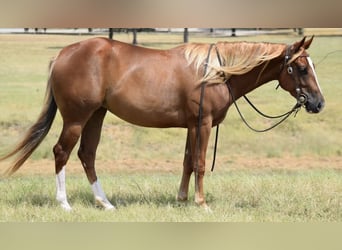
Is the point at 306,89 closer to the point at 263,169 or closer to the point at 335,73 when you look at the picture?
the point at 263,169

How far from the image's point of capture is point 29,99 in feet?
26.6

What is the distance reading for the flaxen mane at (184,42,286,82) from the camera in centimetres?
493

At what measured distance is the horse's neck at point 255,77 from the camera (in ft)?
16.5

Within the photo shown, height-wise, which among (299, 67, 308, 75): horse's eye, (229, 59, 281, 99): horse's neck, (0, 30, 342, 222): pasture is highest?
(299, 67, 308, 75): horse's eye

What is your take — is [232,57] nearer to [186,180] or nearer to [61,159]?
[186,180]

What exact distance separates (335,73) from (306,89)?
12.5 ft

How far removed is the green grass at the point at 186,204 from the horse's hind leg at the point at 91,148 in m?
0.21

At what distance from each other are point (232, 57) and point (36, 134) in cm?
221

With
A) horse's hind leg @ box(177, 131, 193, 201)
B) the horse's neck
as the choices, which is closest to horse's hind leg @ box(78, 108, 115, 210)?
horse's hind leg @ box(177, 131, 193, 201)

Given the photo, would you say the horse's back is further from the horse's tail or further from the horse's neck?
the horse's neck

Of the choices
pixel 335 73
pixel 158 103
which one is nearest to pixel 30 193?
pixel 158 103

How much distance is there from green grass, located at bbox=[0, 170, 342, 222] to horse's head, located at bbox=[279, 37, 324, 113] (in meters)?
1.05

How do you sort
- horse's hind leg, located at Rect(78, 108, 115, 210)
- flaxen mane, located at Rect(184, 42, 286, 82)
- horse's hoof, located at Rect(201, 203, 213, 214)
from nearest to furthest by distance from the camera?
horse's hoof, located at Rect(201, 203, 213, 214) < flaxen mane, located at Rect(184, 42, 286, 82) < horse's hind leg, located at Rect(78, 108, 115, 210)

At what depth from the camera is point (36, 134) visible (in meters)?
5.26
